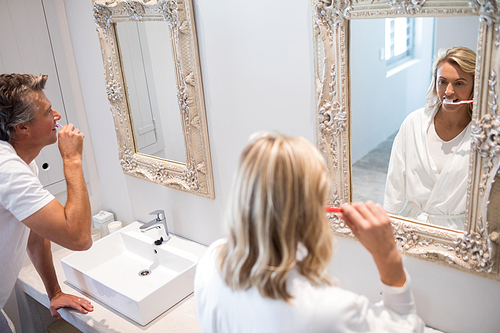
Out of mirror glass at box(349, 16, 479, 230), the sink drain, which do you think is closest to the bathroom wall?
mirror glass at box(349, 16, 479, 230)

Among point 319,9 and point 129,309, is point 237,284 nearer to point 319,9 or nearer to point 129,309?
point 319,9

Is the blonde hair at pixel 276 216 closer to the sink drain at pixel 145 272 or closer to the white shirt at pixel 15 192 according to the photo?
the white shirt at pixel 15 192

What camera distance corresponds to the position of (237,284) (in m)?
0.83

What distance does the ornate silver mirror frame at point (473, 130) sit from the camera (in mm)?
1026

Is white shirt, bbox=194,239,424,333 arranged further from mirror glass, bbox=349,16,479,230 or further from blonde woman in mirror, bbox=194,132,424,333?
mirror glass, bbox=349,16,479,230

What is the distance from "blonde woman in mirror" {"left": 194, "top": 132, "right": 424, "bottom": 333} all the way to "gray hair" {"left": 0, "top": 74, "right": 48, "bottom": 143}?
2.99ft

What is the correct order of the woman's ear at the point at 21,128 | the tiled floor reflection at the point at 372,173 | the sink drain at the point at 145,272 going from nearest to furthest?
the tiled floor reflection at the point at 372,173
the woman's ear at the point at 21,128
the sink drain at the point at 145,272

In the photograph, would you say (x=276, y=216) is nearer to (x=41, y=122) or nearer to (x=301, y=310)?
(x=301, y=310)

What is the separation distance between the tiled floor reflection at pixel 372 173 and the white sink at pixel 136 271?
0.78 meters

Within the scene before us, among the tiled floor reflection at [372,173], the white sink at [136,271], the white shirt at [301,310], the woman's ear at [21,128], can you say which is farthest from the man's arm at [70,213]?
the tiled floor reflection at [372,173]

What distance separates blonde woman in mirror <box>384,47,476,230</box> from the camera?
1098mm

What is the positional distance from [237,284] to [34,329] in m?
1.78

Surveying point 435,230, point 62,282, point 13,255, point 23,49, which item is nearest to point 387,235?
point 435,230

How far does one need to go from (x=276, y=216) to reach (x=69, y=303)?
4.28 ft
